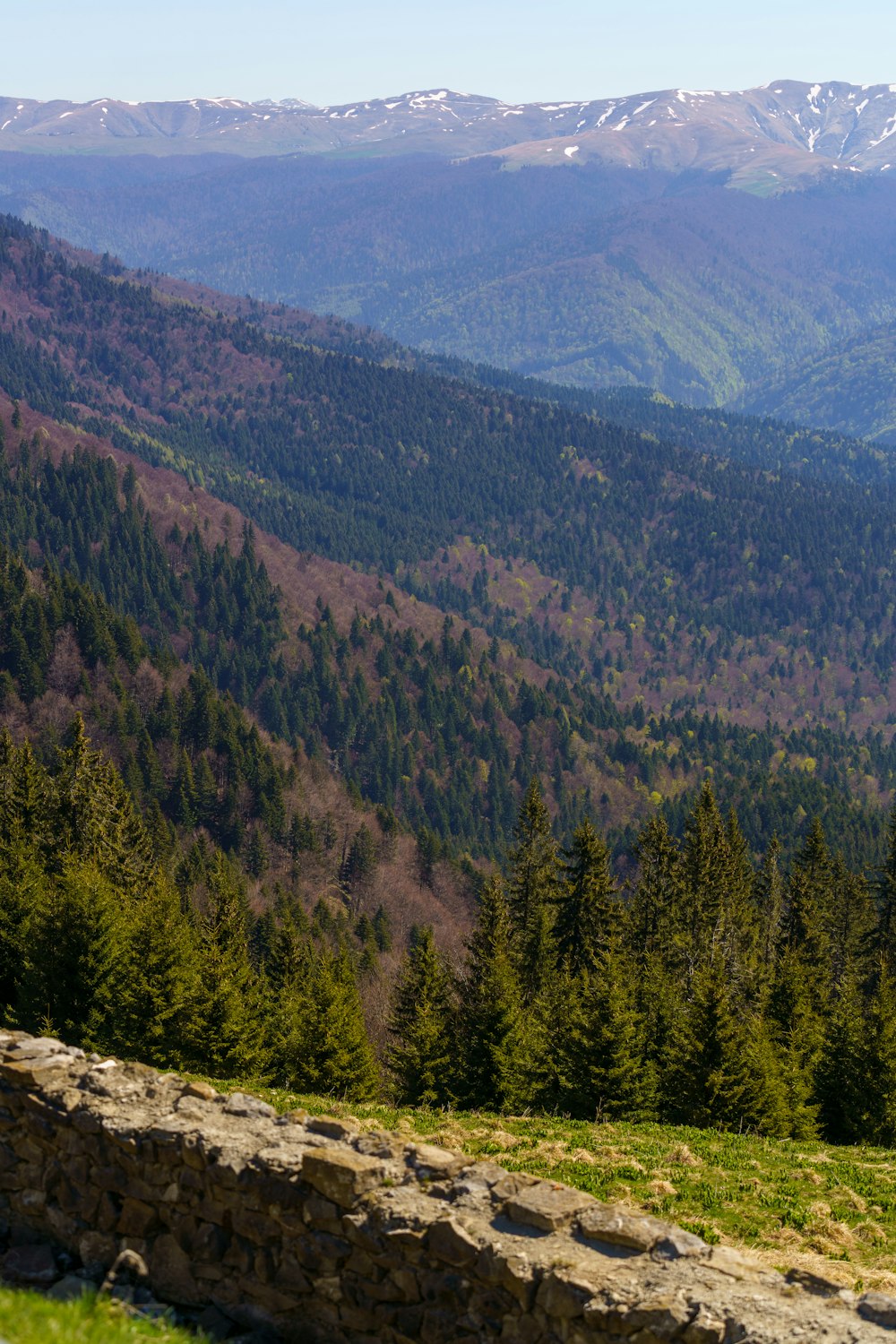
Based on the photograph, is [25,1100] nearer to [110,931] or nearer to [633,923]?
[110,931]

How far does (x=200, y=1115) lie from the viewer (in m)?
19.2

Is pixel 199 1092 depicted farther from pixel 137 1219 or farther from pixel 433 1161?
pixel 433 1161

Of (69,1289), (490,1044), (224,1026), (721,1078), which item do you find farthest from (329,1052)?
(69,1289)

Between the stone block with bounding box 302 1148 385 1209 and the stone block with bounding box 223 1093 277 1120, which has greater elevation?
the stone block with bounding box 302 1148 385 1209

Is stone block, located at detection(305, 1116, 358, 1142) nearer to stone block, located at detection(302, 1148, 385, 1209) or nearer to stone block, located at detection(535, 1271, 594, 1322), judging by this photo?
stone block, located at detection(302, 1148, 385, 1209)

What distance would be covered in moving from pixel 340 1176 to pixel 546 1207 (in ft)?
9.24

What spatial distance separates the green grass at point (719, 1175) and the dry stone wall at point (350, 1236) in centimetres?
465

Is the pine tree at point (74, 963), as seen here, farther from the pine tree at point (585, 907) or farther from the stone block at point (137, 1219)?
the stone block at point (137, 1219)

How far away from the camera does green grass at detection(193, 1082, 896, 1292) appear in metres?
22.5

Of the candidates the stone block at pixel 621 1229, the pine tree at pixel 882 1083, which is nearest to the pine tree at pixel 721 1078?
the pine tree at pixel 882 1083

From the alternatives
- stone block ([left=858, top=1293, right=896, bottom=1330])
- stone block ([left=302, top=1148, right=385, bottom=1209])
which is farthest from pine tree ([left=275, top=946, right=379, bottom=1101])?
stone block ([left=858, top=1293, right=896, bottom=1330])

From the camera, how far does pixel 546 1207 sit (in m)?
17.0

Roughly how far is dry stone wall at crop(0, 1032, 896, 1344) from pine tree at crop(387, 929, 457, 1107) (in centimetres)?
3266

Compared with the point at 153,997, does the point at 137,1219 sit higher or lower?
higher
